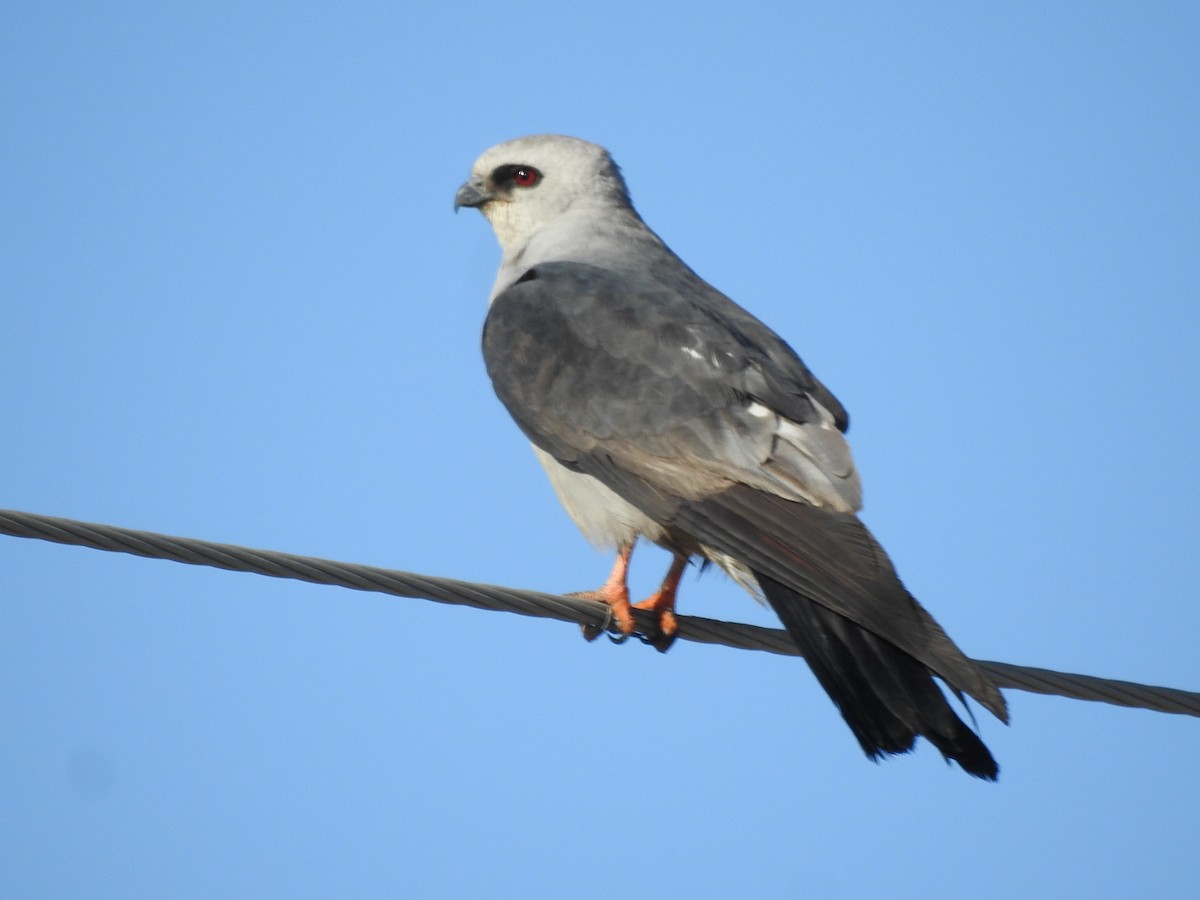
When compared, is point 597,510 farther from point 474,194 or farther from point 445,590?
point 474,194

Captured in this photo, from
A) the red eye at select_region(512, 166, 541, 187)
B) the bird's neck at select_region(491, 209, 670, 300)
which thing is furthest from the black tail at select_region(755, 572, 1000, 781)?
the red eye at select_region(512, 166, 541, 187)

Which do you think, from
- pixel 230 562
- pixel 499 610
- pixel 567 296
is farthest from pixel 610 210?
pixel 230 562

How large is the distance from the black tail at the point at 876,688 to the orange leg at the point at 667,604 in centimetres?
92

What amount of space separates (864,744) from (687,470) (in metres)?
1.18

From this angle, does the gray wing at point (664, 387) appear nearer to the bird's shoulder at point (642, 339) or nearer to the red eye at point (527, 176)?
the bird's shoulder at point (642, 339)

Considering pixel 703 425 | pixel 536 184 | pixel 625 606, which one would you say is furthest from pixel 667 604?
pixel 536 184

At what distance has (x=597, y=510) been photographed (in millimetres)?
5430

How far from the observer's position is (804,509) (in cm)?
454

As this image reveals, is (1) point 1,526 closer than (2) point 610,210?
Yes

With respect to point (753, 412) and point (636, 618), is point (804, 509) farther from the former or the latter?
point (636, 618)

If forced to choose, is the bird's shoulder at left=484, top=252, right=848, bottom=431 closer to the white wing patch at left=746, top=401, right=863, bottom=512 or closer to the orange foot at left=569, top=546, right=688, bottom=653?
the white wing patch at left=746, top=401, right=863, bottom=512

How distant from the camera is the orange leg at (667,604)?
5293 millimetres

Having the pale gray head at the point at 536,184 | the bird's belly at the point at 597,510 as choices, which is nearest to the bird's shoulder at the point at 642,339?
the bird's belly at the point at 597,510

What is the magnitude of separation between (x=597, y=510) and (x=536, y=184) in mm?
2145
